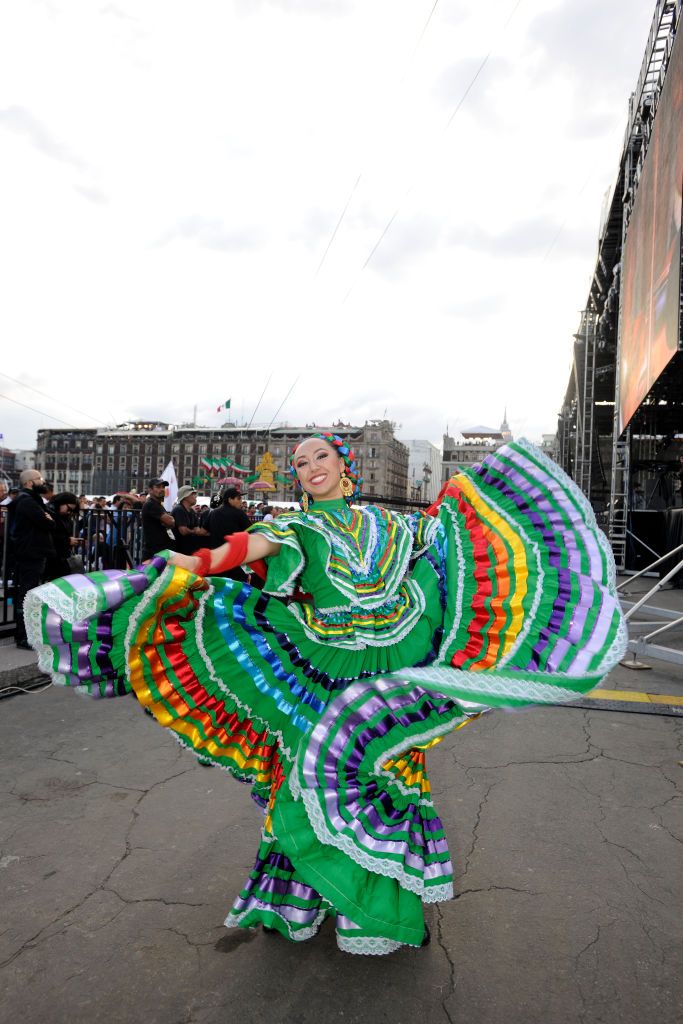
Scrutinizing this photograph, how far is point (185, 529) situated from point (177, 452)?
109281mm

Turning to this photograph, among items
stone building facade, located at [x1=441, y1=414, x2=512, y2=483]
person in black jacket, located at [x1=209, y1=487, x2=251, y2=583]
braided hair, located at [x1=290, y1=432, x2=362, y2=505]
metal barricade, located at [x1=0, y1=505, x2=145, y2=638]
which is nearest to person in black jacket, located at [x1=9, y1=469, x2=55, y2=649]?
metal barricade, located at [x1=0, y1=505, x2=145, y2=638]

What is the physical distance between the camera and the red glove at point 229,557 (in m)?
2.03

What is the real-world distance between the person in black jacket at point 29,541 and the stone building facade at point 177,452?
9805 centimetres

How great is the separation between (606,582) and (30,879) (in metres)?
2.44

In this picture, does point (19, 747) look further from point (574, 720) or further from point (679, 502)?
point (679, 502)

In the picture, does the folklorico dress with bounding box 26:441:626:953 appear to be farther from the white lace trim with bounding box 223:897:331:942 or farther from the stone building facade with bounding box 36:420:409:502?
the stone building facade with bounding box 36:420:409:502

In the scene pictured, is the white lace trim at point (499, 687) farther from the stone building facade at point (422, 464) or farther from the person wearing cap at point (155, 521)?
the stone building facade at point (422, 464)

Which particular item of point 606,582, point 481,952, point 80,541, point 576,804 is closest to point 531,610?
point 606,582

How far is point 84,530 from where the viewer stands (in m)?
7.88

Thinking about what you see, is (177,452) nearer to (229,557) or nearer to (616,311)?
(616,311)

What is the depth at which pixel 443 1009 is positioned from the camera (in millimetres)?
1821

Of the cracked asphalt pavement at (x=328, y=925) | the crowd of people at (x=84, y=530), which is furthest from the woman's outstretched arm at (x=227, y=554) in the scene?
the crowd of people at (x=84, y=530)

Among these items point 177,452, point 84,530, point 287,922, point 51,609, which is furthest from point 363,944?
point 177,452

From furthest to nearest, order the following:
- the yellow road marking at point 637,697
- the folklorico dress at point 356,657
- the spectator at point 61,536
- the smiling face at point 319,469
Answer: the spectator at point 61,536, the yellow road marking at point 637,697, the smiling face at point 319,469, the folklorico dress at point 356,657
